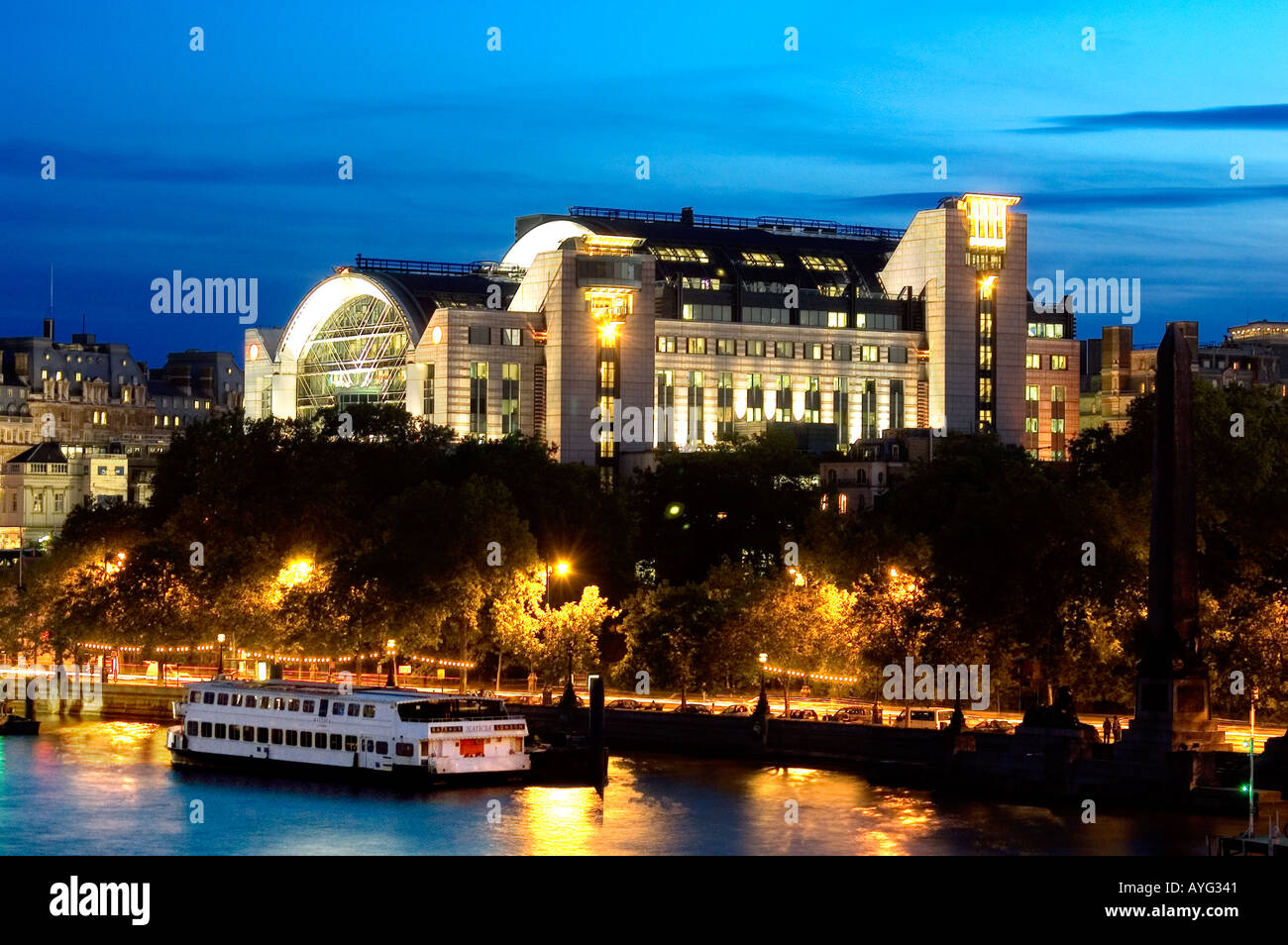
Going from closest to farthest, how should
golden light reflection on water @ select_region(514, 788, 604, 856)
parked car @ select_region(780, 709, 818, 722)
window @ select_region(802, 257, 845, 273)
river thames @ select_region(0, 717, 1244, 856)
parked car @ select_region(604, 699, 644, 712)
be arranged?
1. river thames @ select_region(0, 717, 1244, 856)
2. golden light reflection on water @ select_region(514, 788, 604, 856)
3. parked car @ select_region(780, 709, 818, 722)
4. parked car @ select_region(604, 699, 644, 712)
5. window @ select_region(802, 257, 845, 273)

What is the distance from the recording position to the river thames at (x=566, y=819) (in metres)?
66.9

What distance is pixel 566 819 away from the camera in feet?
236

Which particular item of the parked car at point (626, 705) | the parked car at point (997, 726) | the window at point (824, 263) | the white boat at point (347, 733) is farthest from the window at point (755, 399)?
the parked car at point (997, 726)

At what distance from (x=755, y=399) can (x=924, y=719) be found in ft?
280

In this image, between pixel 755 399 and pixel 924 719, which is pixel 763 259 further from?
pixel 924 719

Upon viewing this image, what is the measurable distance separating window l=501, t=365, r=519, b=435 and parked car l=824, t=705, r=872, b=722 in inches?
2819

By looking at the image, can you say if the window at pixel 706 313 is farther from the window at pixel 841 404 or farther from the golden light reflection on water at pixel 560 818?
the golden light reflection on water at pixel 560 818

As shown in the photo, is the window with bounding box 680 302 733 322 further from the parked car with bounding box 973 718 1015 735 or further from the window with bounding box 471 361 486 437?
the parked car with bounding box 973 718 1015 735

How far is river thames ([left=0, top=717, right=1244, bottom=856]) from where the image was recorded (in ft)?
219

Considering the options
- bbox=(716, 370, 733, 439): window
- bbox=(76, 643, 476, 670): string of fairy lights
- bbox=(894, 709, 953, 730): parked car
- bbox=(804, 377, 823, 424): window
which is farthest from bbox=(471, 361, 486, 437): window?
bbox=(894, 709, 953, 730): parked car

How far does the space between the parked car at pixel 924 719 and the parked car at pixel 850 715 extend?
1174mm
